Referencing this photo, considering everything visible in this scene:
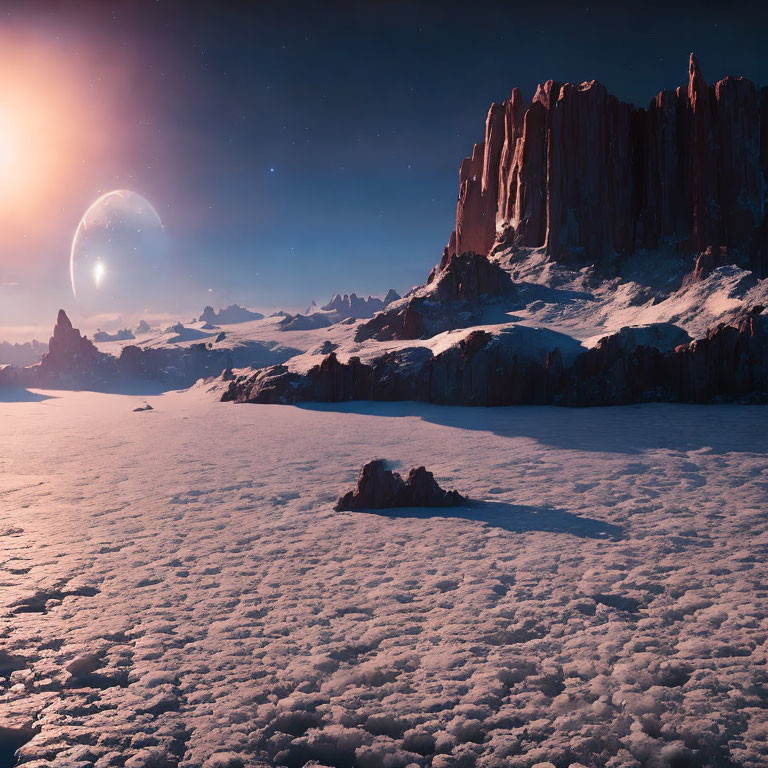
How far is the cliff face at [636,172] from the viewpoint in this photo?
45.3 meters

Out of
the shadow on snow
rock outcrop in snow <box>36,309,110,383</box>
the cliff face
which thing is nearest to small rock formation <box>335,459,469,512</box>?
the shadow on snow

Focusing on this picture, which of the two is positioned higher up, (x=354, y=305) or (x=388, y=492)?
(x=354, y=305)

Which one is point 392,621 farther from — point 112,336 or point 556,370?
point 112,336

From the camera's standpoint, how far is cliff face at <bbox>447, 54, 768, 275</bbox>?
4534 centimetres

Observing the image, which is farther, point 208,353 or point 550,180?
point 208,353

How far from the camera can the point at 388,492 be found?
12.3 meters

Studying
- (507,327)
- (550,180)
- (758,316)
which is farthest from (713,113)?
(507,327)

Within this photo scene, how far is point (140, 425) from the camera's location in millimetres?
28859

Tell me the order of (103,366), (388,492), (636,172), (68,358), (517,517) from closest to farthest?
(517,517) < (388,492) < (636,172) < (68,358) < (103,366)

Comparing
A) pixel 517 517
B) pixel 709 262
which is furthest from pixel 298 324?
pixel 517 517

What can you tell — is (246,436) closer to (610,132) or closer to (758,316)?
(758,316)

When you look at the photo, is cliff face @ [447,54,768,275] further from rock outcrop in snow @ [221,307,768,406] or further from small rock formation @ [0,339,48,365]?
small rock formation @ [0,339,48,365]

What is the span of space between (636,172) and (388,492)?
2074 inches

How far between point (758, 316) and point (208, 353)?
272 ft
